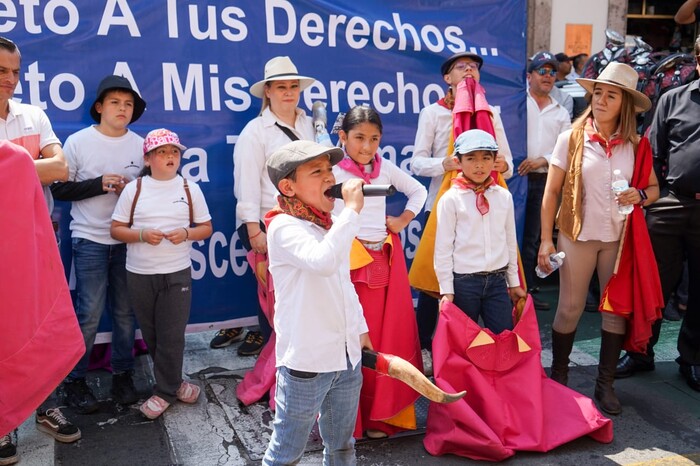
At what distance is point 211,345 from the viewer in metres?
4.95

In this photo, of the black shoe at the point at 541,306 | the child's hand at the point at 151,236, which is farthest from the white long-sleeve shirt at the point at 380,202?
the black shoe at the point at 541,306

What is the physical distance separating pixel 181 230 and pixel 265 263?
532 mm

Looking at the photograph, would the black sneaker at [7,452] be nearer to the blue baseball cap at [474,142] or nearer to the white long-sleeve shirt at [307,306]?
the white long-sleeve shirt at [307,306]

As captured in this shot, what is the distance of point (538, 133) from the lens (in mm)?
5742

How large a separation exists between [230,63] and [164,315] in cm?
169

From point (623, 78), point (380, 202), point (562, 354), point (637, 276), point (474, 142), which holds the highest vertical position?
point (623, 78)

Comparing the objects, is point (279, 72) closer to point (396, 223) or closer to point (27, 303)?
point (396, 223)

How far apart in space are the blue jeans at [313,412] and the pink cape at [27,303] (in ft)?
3.12

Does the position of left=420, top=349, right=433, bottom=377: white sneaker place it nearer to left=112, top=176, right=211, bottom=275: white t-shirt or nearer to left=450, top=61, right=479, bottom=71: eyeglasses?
left=112, top=176, right=211, bottom=275: white t-shirt

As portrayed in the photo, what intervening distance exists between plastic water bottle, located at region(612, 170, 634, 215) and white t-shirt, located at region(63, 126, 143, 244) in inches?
106

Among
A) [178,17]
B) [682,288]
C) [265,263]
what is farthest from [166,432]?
[682,288]

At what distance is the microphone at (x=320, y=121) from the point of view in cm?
411

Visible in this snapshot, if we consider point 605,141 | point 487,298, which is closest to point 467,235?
point 487,298

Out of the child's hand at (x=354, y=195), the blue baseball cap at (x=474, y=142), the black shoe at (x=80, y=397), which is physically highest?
the blue baseball cap at (x=474, y=142)
